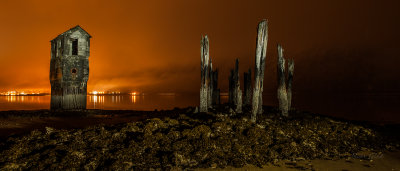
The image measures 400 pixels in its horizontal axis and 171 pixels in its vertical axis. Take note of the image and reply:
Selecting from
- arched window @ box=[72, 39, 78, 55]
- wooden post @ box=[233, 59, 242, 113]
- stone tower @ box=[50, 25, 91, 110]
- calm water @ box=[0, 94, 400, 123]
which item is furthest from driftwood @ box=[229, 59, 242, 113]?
calm water @ box=[0, 94, 400, 123]

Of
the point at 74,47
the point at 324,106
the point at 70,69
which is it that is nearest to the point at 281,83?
the point at 70,69

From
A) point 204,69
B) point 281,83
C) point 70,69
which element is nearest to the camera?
point 204,69

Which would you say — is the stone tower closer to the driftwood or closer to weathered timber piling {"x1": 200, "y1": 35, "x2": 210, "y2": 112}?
the driftwood

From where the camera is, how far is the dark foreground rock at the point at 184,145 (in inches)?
277

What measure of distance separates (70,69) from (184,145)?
67.1 feet

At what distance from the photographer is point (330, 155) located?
27.6ft

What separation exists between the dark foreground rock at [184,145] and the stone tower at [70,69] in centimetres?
1557

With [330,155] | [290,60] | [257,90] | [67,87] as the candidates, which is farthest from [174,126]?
[67,87]

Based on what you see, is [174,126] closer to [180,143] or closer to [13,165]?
[180,143]

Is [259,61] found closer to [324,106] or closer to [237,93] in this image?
[237,93]

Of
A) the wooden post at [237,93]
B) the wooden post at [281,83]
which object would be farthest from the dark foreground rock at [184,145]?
the wooden post at [237,93]

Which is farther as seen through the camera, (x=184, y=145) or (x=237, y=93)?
(x=237, y=93)

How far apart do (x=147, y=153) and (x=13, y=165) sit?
3.91 meters

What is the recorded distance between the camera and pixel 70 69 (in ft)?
76.6
